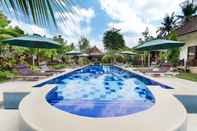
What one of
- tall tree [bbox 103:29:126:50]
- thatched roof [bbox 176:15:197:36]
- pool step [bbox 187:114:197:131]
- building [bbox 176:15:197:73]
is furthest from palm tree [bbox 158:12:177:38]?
pool step [bbox 187:114:197:131]

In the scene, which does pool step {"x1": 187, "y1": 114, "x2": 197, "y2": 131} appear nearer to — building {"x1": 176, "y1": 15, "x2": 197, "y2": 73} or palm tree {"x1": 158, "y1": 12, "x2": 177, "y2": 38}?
building {"x1": 176, "y1": 15, "x2": 197, "y2": 73}

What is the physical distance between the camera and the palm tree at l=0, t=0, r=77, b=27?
115 cm

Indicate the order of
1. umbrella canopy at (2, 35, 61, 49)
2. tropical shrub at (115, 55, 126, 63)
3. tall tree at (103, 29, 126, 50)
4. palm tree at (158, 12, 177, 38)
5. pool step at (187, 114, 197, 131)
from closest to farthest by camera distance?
1. pool step at (187, 114, 197, 131)
2. umbrella canopy at (2, 35, 61, 49)
3. palm tree at (158, 12, 177, 38)
4. tropical shrub at (115, 55, 126, 63)
5. tall tree at (103, 29, 126, 50)

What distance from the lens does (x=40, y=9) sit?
46.4 inches

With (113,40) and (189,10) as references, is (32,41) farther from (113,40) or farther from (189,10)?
(113,40)

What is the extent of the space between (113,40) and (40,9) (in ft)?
183

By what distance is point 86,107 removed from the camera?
520 centimetres

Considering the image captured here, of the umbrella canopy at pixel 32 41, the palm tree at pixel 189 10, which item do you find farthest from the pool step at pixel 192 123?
the palm tree at pixel 189 10

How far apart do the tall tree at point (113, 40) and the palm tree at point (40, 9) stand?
5485cm

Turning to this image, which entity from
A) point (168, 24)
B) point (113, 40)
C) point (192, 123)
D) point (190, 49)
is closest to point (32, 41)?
point (192, 123)

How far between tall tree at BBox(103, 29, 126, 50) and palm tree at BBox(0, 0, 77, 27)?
180 feet

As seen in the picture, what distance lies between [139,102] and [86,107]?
150 cm

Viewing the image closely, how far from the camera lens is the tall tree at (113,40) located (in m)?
56.0

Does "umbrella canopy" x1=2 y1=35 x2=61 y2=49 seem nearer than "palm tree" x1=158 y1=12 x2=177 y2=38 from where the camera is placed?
Yes
